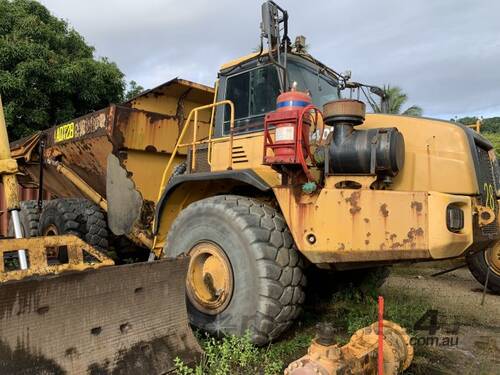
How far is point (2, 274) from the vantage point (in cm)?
266

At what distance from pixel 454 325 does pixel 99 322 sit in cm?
348

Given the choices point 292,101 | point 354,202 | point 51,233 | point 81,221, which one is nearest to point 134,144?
point 81,221

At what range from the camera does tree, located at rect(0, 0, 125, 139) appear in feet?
40.3

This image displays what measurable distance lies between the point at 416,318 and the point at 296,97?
2.54m

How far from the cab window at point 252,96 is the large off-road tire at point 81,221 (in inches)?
110

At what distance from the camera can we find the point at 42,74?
41.4ft

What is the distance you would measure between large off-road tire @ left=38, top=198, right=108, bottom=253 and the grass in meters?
3.10

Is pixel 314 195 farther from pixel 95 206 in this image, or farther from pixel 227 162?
pixel 95 206

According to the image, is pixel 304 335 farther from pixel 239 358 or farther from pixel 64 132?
pixel 64 132

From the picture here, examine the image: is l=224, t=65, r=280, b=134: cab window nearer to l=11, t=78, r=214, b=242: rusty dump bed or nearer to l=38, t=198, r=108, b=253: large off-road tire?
l=11, t=78, r=214, b=242: rusty dump bed

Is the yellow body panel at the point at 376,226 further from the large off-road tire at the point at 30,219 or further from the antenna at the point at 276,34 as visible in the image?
the large off-road tire at the point at 30,219

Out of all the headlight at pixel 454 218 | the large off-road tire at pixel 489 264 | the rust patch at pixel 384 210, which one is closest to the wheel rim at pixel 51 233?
the rust patch at pixel 384 210

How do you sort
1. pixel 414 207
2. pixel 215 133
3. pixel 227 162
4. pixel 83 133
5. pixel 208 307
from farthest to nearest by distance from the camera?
1. pixel 83 133
2. pixel 215 133
3. pixel 227 162
4. pixel 208 307
5. pixel 414 207

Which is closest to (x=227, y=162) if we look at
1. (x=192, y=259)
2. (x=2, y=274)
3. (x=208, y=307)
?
(x=192, y=259)
